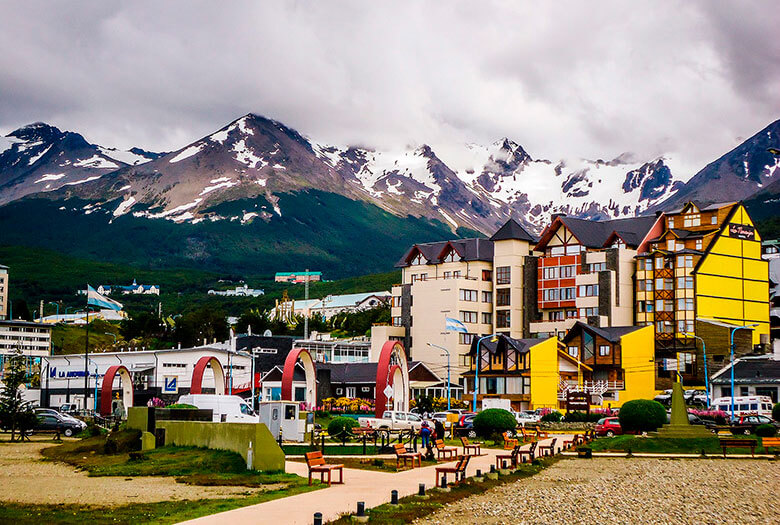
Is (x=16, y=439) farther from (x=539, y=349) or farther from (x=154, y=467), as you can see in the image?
(x=539, y=349)

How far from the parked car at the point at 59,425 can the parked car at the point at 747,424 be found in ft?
134

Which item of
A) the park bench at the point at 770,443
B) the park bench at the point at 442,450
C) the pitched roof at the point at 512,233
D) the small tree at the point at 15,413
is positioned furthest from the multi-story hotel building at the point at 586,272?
the park bench at the point at 442,450

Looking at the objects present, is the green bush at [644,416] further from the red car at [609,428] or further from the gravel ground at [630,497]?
the gravel ground at [630,497]

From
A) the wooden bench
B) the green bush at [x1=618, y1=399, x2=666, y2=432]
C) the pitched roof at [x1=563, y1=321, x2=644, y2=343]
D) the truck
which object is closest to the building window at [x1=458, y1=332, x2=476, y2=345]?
the pitched roof at [x1=563, y1=321, x2=644, y2=343]

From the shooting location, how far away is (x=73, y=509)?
22.5m

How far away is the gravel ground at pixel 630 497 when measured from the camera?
2236cm

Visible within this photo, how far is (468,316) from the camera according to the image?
11406 cm

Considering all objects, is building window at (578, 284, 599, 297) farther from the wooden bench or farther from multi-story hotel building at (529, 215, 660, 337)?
the wooden bench

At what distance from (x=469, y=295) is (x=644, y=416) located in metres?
62.8

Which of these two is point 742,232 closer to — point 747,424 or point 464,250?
point 464,250

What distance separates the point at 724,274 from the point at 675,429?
60.0 m

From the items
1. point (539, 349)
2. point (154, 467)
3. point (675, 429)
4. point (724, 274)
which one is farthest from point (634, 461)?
point (724, 274)

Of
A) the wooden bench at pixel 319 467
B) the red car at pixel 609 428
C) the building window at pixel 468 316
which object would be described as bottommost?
the red car at pixel 609 428

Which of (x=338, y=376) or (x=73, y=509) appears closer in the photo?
(x=73, y=509)
